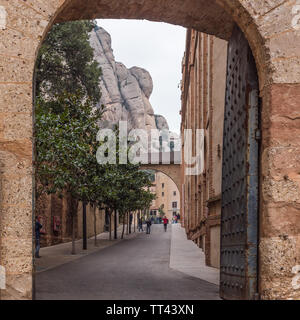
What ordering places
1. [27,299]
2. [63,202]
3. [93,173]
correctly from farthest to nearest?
[63,202] → [93,173] → [27,299]

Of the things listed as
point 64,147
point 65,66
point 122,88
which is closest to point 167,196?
point 122,88

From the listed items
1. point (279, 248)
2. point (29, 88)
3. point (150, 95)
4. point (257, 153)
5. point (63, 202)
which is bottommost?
point (63, 202)

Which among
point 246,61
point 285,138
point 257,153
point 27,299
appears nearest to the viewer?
point 27,299

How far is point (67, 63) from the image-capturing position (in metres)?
24.0

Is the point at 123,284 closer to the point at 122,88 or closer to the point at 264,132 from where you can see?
the point at 264,132

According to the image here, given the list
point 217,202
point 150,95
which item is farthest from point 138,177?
point 150,95

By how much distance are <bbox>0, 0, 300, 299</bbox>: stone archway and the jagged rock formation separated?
67673mm

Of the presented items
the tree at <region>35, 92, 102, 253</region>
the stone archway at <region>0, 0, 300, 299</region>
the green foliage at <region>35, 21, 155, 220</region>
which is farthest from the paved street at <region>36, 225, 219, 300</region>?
the green foliage at <region>35, 21, 155, 220</region>

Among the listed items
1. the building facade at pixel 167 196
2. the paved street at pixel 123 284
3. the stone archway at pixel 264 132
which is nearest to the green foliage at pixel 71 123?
the paved street at pixel 123 284

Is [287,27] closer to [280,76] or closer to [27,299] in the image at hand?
[280,76]

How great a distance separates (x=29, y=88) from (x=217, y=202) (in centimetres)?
872

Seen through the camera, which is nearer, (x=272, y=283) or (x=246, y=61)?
(x=272, y=283)

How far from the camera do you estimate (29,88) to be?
16.0 feet

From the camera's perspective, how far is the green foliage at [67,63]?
75.3 ft
